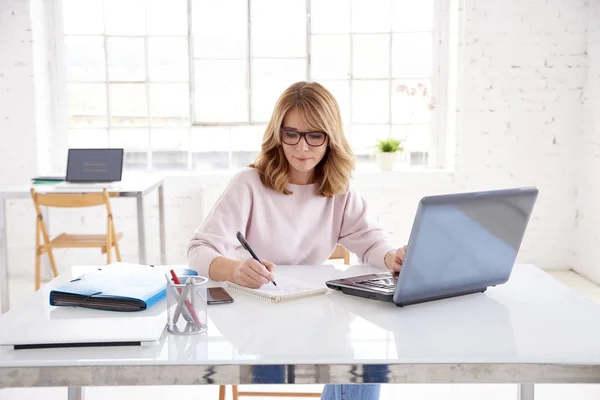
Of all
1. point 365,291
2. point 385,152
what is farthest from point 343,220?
point 385,152

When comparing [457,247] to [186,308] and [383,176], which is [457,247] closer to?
[186,308]

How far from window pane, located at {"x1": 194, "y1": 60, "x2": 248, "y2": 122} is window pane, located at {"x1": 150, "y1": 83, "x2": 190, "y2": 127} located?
0.29ft

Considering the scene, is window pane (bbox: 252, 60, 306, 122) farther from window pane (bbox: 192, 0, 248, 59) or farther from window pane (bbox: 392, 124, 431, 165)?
window pane (bbox: 392, 124, 431, 165)

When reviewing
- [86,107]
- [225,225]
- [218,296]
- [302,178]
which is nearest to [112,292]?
[218,296]

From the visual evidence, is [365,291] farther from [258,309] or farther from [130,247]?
[130,247]

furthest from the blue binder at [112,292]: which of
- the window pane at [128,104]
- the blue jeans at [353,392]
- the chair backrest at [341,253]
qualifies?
the window pane at [128,104]

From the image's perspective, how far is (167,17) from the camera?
4.95 meters

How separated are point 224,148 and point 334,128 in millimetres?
3046

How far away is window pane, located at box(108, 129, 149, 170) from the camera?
16.6ft

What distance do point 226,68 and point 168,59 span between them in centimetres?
42

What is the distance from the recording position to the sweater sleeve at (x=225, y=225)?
1.96 meters

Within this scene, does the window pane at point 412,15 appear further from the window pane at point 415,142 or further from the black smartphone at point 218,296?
the black smartphone at point 218,296

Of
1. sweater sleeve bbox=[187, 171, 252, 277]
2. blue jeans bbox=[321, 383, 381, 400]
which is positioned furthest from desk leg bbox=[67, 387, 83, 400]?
blue jeans bbox=[321, 383, 381, 400]

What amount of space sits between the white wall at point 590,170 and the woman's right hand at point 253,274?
3.53m
